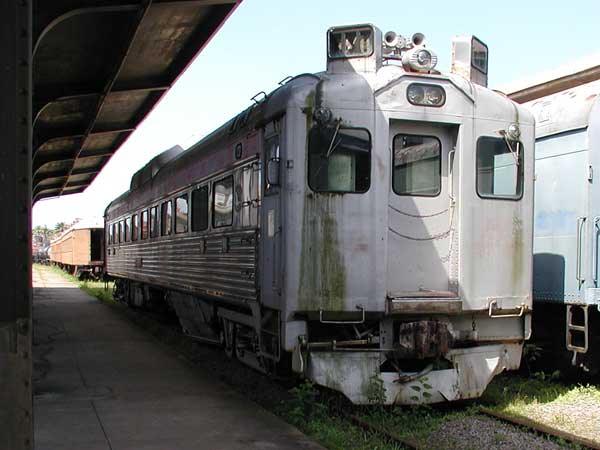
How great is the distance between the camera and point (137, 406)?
7.05 m

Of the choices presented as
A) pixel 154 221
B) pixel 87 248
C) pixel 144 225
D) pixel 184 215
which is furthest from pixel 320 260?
pixel 87 248

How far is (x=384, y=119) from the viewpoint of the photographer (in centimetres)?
677

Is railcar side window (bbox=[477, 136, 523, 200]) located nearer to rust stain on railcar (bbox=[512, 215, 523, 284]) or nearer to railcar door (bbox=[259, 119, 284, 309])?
rust stain on railcar (bbox=[512, 215, 523, 284])

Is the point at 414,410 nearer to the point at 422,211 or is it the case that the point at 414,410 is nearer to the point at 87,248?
the point at 422,211

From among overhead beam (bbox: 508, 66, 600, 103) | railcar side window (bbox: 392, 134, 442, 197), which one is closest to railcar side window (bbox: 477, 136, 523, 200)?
railcar side window (bbox: 392, 134, 442, 197)

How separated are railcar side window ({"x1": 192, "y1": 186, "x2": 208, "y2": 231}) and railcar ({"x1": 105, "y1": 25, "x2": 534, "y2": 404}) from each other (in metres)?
1.99

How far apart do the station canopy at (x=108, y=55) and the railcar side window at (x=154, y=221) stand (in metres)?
2.30

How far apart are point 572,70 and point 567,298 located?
197 inches

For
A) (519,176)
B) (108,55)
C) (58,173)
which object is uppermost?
(108,55)

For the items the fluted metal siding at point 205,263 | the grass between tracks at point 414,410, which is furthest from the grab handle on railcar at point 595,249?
the fluted metal siding at point 205,263

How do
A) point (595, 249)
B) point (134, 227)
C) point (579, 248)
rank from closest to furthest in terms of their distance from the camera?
point (595, 249) → point (579, 248) → point (134, 227)

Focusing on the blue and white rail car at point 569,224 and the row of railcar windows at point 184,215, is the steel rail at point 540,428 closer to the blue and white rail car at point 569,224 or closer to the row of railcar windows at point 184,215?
the blue and white rail car at point 569,224

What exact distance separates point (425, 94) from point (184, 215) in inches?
211

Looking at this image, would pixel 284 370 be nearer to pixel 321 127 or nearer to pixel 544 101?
pixel 321 127
